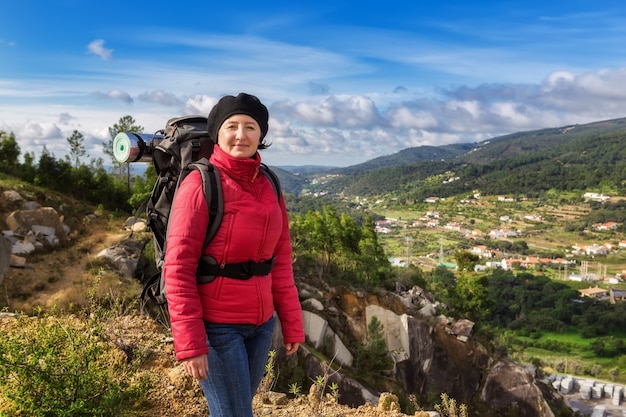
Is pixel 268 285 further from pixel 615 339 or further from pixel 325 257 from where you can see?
pixel 615 339

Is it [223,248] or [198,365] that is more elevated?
[223,248]

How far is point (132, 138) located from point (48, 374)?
5.63 ft

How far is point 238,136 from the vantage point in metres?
2.07

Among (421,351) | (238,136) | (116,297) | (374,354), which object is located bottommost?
(421,351)

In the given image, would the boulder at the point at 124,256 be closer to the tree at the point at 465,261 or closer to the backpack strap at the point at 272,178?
the backpack strap at the point at 272,178

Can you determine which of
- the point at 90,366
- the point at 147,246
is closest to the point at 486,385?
the point at 147,246

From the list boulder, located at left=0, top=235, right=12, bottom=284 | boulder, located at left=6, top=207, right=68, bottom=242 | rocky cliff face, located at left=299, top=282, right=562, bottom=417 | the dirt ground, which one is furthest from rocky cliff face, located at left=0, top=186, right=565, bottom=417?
boulder, located at left=0, top=235, right=12, bottom=284

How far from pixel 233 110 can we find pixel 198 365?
3.60ft

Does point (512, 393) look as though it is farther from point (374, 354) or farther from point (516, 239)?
point (516, 239)

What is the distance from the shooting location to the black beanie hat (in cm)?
208

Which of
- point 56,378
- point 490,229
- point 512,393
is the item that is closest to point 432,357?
point 512,393

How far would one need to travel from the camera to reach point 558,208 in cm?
13550

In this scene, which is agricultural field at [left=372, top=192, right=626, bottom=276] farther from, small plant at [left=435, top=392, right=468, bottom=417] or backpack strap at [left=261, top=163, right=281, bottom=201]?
backpack strap at [left=261, top=163, right=281, bottom=201]

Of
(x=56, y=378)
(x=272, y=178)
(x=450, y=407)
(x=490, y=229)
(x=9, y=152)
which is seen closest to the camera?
(x=272, y=178)
